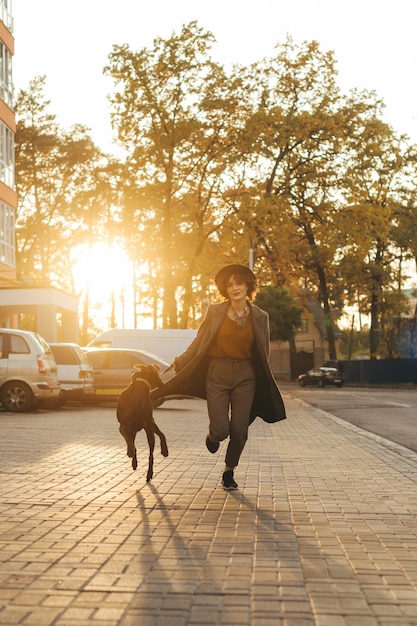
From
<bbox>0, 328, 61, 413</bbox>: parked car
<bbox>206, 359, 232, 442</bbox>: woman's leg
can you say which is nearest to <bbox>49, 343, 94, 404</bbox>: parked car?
<bbox>0, 328, 61, 413</bbox>: parked car

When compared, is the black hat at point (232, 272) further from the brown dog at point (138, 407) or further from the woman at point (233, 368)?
the brown dog at point (138, 407)

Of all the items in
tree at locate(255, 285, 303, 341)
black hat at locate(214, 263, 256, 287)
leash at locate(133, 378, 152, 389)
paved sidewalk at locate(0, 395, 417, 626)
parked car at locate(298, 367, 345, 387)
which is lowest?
paved sidewalk at locate(0, 395, 417, 626)

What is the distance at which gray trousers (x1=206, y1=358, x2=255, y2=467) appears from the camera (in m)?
8.94

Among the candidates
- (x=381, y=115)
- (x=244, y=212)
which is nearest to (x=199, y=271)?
(x=244, y=212)

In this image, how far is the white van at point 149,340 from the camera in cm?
3338

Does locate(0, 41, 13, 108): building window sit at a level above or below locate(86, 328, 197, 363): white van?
above

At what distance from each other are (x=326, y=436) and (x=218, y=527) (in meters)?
9.39

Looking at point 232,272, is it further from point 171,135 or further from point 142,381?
point 171,135

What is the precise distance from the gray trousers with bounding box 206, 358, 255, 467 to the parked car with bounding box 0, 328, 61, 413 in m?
14.2

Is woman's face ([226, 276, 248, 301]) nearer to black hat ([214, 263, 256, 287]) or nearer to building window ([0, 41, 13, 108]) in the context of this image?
black hat ([214, 263, 256, 287])

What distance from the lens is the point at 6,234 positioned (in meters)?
38.3

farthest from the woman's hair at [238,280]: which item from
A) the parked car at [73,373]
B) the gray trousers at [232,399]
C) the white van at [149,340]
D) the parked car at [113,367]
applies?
the white van at [149,340]

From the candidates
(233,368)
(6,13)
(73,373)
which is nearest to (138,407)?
(233,368)

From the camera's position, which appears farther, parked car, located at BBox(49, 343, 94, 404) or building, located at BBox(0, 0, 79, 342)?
building, located at BBox(0, 0, 79, 342)
